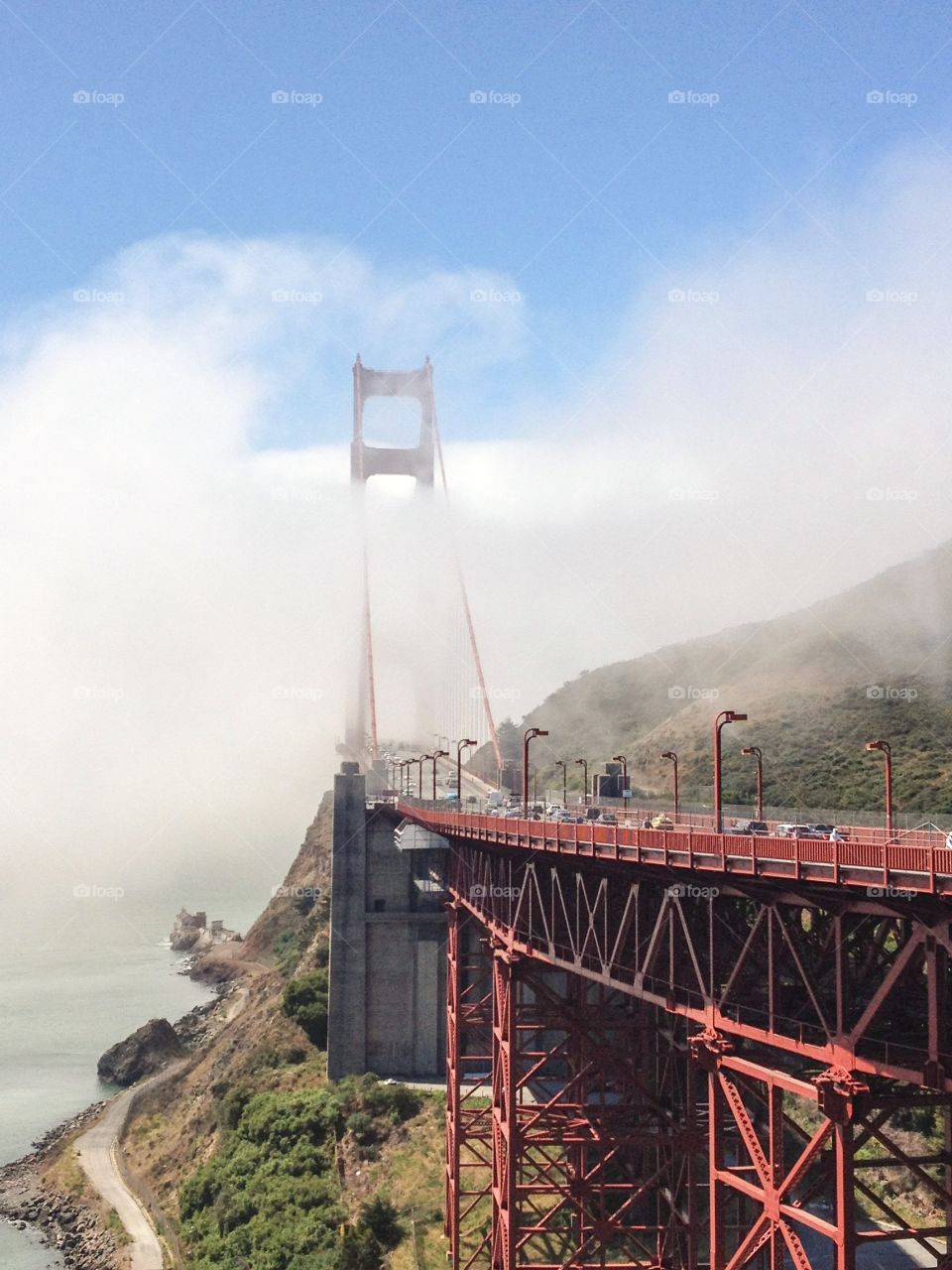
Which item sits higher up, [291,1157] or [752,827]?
[752,827]

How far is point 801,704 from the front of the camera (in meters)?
85.0

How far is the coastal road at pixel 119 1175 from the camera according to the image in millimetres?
49594

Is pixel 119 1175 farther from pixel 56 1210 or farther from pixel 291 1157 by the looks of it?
pixel 291 1157

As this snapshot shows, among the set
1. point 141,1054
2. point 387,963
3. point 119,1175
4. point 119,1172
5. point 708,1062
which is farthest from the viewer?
point 141,1054

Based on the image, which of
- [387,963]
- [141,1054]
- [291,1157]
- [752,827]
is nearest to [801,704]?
[387,963]

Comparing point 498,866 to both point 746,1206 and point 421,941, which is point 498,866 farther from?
point 421,941

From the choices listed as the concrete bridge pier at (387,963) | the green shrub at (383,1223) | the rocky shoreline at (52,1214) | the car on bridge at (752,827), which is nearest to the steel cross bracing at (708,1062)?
the car on bridge at (752,827)

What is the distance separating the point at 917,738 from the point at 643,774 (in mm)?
28117

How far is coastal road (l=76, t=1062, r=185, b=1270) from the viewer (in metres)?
49.6

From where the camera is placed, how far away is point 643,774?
90.0 meters

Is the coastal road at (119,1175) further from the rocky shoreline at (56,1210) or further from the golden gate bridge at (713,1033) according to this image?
the golden gate bridge at (713,1033)

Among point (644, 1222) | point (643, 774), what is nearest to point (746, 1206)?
point (644, 1222)

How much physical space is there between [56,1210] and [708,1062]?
1868 inches

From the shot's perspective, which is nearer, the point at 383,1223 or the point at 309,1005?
the point at 383,1223
